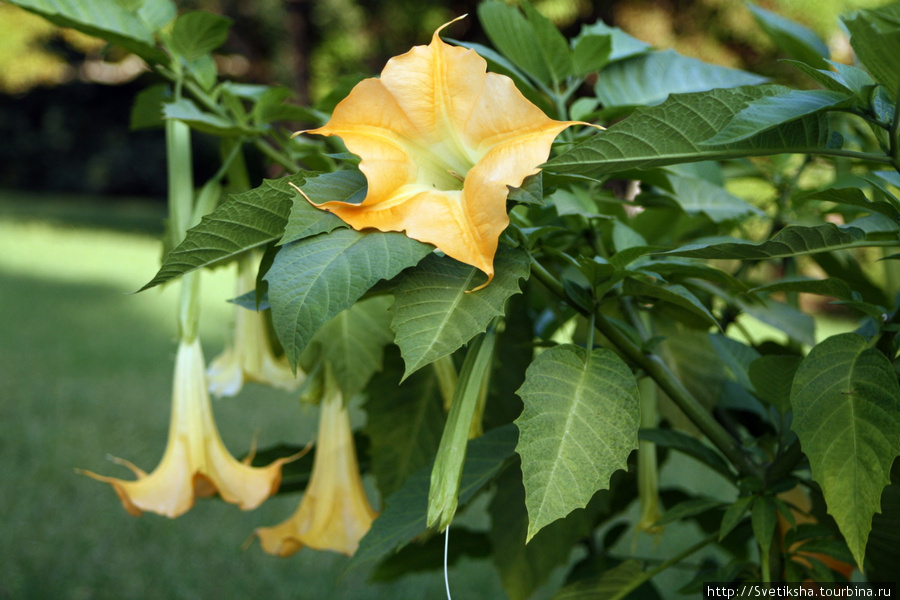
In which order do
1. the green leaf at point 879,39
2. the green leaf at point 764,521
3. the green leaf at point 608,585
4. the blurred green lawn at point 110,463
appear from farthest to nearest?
the blurred green lawn at point 110,463, the green leaf at point 608,585, the green leaf at point 764,521, the green leaf at point 879,39

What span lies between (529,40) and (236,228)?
241 millimetres

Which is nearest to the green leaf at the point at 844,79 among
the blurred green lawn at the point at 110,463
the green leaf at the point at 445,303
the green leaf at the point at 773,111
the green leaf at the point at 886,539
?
the green leaf at the point at 773,111

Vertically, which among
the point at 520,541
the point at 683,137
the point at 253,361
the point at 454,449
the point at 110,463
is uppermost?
the point at 683,137

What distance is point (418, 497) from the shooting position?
421mm

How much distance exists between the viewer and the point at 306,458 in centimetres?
60

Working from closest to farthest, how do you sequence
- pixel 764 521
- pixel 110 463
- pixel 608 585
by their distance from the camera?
1. pixel 764 521
2. pixel 608 585
3. pixel 110 463

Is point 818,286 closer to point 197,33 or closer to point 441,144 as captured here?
point 441,144

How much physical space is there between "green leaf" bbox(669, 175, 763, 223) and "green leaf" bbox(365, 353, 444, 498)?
0.20 metres

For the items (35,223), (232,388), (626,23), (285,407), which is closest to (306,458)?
(232,388)

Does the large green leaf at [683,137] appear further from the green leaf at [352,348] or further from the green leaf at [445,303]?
the green leaf at [352,348]

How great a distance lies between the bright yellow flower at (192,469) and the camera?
435 mm

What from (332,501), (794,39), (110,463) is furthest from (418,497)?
(110,463)

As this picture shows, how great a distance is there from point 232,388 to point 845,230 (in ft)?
1.31

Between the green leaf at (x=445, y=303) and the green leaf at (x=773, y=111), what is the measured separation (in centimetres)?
9
